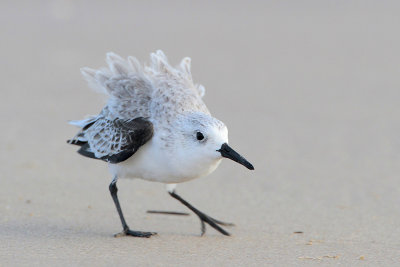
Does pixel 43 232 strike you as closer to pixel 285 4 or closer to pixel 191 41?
pixel 191 41

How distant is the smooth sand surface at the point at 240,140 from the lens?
19.0 feet

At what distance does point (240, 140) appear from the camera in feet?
31.1

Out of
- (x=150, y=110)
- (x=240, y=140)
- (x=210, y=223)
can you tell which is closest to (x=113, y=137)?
(x=150, y=110)

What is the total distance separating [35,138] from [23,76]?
11.8ft

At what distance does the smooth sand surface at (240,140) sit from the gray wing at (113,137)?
0.64 meters

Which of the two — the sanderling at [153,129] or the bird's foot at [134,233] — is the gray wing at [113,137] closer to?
the sanderling at [153,129]

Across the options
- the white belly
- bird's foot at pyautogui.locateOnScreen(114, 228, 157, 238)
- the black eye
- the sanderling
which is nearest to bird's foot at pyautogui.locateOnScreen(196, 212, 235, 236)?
the sanderling

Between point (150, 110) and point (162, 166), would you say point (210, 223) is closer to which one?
point (162, 166)

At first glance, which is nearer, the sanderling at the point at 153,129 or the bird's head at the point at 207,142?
the bird's head at the point at 207,142

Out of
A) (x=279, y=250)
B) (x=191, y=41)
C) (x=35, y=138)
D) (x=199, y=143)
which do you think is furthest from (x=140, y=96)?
(x=191, y=41)

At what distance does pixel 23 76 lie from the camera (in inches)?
502

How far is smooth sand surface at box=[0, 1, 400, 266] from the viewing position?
19.0 feet

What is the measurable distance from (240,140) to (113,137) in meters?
3.40

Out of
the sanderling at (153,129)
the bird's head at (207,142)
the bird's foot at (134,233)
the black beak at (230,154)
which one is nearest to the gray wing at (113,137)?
the sanderling at (153,129)
